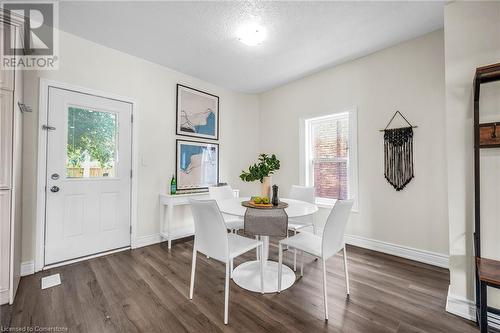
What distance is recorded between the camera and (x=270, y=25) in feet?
7.61

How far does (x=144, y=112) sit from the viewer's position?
10.3 feet

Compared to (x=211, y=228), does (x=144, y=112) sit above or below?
above

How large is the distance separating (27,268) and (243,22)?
3435mm

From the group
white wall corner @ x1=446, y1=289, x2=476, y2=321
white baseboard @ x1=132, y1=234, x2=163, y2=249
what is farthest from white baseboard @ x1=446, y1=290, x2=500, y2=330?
white baseboard @ x1=132, y1=234, x2=163, y2=249

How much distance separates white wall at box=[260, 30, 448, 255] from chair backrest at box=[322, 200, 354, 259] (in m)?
1.43

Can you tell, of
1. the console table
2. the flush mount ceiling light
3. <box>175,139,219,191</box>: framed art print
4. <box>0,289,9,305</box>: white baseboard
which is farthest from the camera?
<box>175,139,219,191</box>: framed art print

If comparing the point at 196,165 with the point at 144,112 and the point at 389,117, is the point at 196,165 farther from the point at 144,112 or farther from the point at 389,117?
the point at 389,117

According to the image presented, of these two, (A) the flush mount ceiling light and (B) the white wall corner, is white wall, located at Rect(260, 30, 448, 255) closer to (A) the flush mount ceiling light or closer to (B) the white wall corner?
(B) the white wall corner

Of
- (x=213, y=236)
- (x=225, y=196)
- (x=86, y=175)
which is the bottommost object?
(x=213, y=236)

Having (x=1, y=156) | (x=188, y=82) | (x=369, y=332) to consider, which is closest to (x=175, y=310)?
(x=369, y=332)

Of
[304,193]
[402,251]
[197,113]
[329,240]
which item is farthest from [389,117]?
[197,113]

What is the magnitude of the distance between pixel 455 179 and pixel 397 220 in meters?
1.18

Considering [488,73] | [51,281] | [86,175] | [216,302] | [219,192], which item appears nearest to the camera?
[488,73]

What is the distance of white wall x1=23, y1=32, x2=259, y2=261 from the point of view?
230 centimetres
